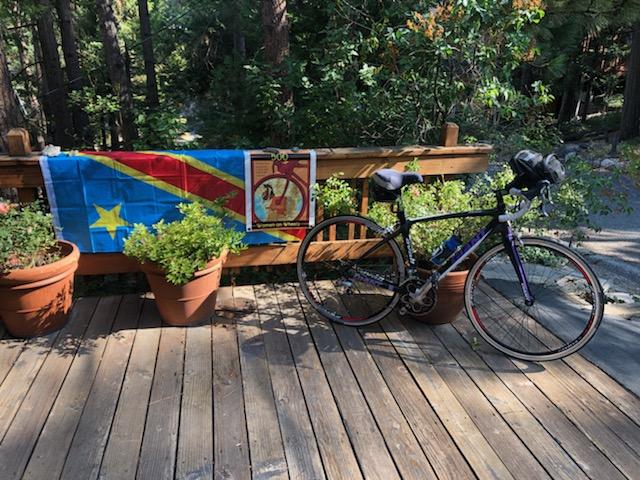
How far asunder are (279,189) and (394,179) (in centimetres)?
85

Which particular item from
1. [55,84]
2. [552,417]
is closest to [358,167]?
[552,417]

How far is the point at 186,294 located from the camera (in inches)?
108

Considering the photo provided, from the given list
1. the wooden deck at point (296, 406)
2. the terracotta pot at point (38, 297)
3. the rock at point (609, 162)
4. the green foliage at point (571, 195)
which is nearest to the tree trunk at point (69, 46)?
the terracotta pot at point (38, 297)

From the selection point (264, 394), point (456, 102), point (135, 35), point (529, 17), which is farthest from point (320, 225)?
point (135, 35)

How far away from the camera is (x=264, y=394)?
2.31 metres

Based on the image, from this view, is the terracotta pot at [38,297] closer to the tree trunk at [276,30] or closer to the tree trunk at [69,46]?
the tree trunk at [276,30]

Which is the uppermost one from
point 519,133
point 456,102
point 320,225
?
point 456,102

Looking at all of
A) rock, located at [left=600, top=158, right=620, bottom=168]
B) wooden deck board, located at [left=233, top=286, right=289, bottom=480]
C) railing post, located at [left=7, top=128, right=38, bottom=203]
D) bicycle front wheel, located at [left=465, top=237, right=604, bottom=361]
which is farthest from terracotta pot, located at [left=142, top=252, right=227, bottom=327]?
rock, located at [left=600, top=158, right=620, bottom=168]

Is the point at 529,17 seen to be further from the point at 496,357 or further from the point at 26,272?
the point at 26,272

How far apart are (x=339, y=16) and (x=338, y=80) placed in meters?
0.87

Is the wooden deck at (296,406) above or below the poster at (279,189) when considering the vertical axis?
below

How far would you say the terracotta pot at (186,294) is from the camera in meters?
2.72

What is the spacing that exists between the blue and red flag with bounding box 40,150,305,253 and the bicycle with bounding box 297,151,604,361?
2.18ft

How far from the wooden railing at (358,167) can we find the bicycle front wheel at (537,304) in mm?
730
